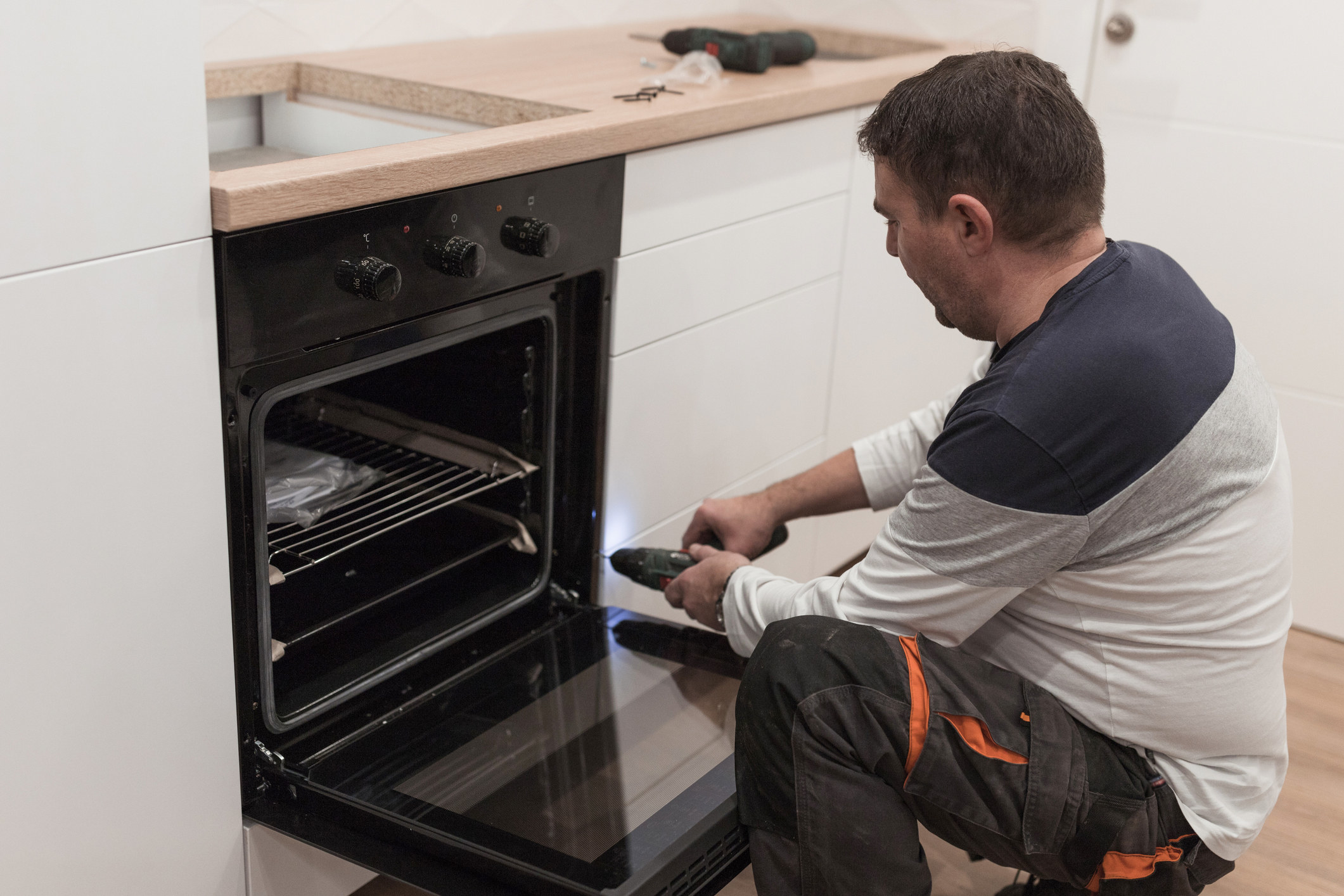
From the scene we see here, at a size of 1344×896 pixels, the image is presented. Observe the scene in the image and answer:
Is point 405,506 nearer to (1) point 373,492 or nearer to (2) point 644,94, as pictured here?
(1) point 373,492

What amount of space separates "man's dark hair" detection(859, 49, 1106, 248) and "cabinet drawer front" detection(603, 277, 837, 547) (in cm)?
55

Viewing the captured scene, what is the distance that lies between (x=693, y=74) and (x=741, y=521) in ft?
2.23

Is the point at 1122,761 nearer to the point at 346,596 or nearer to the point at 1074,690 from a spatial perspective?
the point at 1074,690

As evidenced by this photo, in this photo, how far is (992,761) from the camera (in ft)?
3.70

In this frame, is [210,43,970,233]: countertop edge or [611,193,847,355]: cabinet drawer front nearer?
[210,43,970,233]: countertop edge

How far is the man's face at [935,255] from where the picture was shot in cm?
115

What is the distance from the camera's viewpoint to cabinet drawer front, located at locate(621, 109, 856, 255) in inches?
59.5

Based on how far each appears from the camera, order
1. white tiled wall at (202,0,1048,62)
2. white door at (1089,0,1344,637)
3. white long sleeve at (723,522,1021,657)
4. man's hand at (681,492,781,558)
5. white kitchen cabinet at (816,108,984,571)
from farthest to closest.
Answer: white door at (1089,0,1344,637) < white kitchen cabinet at (816,108,984,571) < white tiled wall at (202,0,1048,62) < man's hand at (681,492,781,558) < white long sleeve at (723,522,1021,657)

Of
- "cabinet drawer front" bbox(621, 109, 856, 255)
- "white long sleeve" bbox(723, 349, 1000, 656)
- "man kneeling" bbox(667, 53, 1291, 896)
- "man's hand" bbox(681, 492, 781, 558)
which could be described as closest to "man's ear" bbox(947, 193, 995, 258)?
"man kneeling" bbox(667, 53, 1291, 896)

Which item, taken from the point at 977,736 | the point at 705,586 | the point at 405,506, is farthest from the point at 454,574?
the point at 977,736

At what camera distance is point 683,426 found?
5.69ft

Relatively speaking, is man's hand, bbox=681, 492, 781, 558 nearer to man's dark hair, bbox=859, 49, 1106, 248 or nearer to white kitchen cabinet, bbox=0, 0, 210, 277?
man's dark hair, bbox=859, 49, 1106, 248

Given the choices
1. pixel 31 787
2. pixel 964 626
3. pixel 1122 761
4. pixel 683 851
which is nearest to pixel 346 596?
pixel 31 787

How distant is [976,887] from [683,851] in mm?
690
